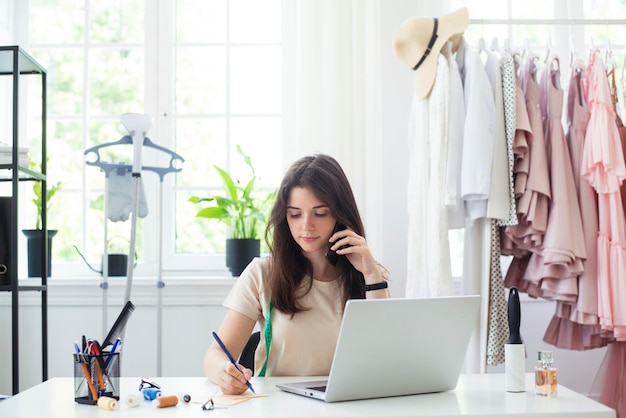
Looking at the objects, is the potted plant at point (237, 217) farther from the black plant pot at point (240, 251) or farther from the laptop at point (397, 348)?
the laptop at point (397, 348)

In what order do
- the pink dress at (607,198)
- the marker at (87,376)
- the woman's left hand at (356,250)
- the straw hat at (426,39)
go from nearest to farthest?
1. the marker at (87,376)
2. the woman's left hand at (356,250)
3. the pink dress at (607,198)
4. the straw hat at (426,39)

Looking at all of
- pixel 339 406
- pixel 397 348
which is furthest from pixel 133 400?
pixel 397 348

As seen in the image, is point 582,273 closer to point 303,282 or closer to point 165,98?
point 303,282

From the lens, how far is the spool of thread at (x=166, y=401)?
5.09 ft

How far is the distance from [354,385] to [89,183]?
8.25ft

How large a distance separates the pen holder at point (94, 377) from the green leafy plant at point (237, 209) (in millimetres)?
1776

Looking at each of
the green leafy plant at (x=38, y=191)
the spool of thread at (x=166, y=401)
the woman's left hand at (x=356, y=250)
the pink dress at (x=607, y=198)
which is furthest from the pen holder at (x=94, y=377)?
the green leafy plant at (x=38, y=191)

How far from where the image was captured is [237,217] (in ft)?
11.7

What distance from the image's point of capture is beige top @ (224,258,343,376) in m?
2.11

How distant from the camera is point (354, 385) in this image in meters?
1.58

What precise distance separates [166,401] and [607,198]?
6.39ft

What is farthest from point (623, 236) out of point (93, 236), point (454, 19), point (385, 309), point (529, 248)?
point (93, 236)

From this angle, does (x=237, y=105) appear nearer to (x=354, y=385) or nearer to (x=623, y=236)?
(x=623, y=236)

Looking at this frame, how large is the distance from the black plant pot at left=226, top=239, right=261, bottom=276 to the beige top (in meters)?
1.27
